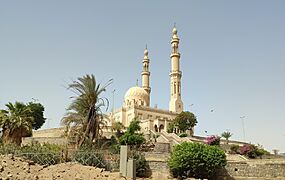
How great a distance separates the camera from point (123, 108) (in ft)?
195

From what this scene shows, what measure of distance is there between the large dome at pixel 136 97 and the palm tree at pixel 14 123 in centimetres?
3317

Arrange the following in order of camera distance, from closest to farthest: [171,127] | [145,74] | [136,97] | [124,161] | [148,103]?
1. [124,161]
2. [171,127]
3. [136,97]
4. [148,103]
5. [145,74]

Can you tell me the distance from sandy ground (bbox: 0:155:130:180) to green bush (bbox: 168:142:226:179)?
11.9 m

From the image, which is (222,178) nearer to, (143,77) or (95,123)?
(95,123)

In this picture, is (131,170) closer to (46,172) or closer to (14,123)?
Result: (46,172)

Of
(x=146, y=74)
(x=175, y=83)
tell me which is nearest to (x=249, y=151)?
(x=175, y=83)

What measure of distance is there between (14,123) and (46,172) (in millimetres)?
14841

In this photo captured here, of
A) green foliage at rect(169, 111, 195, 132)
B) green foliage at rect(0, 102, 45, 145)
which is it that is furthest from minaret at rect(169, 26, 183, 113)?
green foliage at rect(0, 102, 45, 145)

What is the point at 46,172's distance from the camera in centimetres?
1329

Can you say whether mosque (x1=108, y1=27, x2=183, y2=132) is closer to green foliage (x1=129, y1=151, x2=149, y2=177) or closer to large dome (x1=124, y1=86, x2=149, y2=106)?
large dome (x1=124, y1=86, x2=149, y2=106)

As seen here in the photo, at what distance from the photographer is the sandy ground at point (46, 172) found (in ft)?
41.3

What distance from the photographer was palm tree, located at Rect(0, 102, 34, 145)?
86.6ft

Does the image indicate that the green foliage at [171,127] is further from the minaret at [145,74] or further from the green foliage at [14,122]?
the green foliage at [14,122]

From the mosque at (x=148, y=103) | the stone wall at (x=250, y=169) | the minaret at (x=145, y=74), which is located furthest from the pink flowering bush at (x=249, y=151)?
the minaret at (x=145, y=74)
